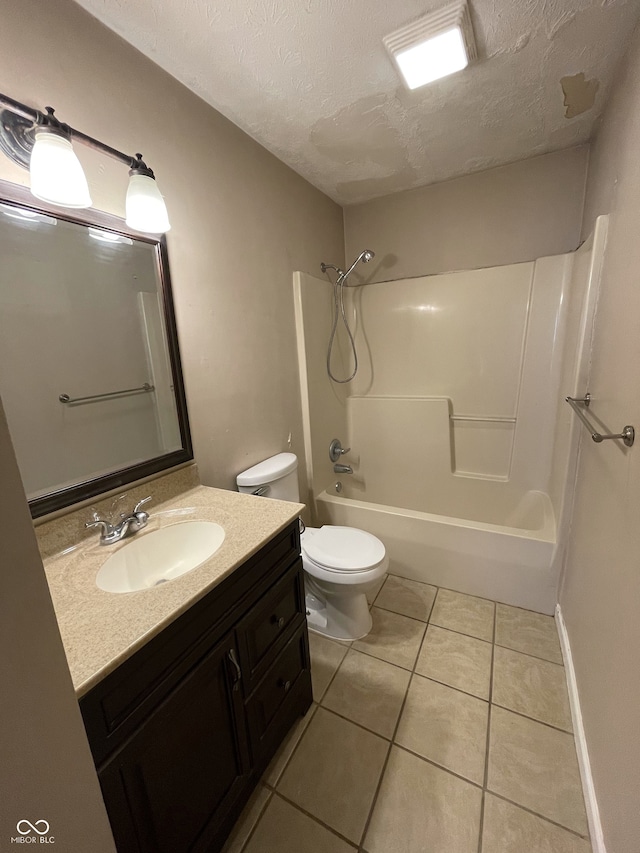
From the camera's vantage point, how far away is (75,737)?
501 millimetres

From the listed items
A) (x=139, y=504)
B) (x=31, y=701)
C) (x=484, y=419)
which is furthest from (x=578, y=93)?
(x=31, y=701)

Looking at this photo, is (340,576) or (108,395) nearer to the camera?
(108,395)

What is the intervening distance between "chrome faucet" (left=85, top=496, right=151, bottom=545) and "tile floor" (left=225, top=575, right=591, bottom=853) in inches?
37.1

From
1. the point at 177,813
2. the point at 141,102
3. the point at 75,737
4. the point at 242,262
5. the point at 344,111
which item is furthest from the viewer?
the point at 242,262

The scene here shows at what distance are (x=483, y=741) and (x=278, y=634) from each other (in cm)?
86

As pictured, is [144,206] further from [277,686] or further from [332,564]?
[277,686]

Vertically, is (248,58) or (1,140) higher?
(248,58)

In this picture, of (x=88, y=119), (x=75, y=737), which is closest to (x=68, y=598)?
(x=75, y=737)

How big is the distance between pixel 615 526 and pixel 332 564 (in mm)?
1011

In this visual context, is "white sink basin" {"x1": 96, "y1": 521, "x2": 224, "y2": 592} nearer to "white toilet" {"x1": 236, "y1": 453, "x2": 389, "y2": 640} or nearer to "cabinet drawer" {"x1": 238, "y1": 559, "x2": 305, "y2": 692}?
"cabinet drawer" {"x1": 238, "y1": 559, "x2": 305, "y2": 692}

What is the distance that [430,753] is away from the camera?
1.21 meters

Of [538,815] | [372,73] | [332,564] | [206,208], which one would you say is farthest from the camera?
[332,564]

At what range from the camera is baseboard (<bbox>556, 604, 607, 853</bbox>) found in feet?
3.14

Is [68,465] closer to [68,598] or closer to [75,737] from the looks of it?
[68,598]
